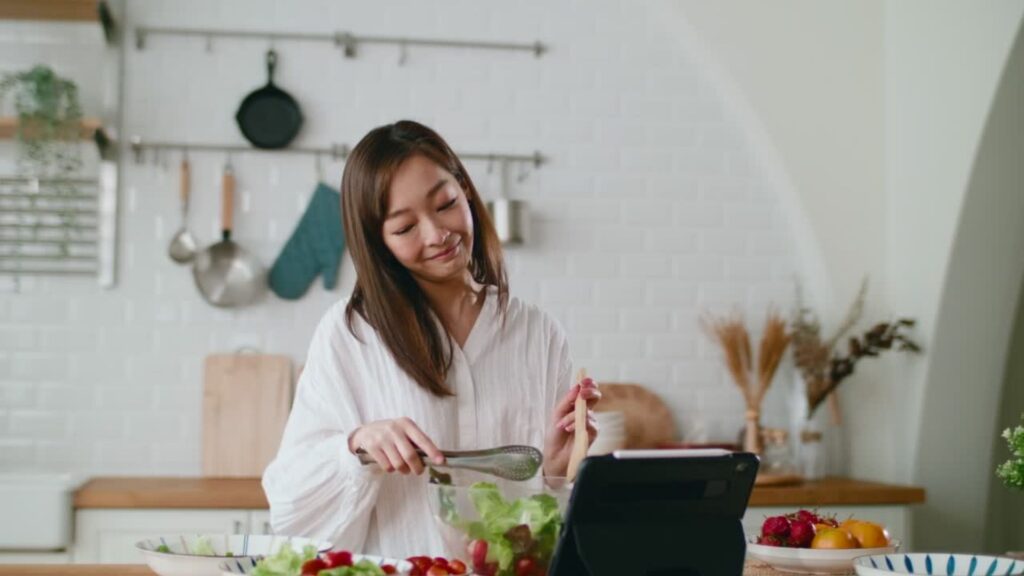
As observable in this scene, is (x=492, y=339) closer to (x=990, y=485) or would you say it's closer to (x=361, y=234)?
(x=361, y=234)

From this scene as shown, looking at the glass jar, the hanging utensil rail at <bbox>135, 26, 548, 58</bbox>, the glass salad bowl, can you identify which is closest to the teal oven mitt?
the hanging utensil rail at <bbox>135, 26, 548, 58</bbox>

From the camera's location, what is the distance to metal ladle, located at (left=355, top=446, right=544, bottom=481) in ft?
5.43

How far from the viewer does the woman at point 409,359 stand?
203 cm

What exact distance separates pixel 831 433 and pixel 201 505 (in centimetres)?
226

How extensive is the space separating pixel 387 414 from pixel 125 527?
1.66 meters

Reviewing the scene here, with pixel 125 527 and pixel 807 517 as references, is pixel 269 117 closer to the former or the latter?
pixel 125 527

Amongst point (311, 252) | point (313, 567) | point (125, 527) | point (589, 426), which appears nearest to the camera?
point (313, 567)

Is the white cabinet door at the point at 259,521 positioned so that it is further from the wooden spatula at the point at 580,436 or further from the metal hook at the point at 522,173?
the wooden spatula at the point at 580,436

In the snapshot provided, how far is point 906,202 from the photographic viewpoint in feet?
13.9

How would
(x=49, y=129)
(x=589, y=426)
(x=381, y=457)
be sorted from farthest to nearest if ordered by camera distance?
(x=49, y=129) < (x=589, y=426) < (x=381, y=457)

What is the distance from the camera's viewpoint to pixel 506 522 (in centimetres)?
154

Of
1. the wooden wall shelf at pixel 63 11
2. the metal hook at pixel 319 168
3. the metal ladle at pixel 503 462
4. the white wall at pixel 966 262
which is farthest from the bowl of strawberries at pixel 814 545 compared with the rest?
the wooden wall shelf at pixel 63 11

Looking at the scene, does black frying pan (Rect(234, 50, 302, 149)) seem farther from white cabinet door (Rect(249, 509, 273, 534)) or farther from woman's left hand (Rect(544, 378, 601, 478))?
woman's left hand (Rect(544, 378, 601, 478))

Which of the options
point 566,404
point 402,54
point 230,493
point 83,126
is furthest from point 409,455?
point 402,54
